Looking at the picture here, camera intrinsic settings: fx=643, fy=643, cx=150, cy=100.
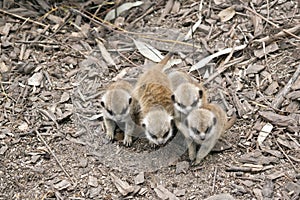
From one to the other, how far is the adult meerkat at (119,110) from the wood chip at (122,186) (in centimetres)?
37

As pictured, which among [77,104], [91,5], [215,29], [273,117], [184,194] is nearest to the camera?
[184,194]

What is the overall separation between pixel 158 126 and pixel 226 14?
5.49ft

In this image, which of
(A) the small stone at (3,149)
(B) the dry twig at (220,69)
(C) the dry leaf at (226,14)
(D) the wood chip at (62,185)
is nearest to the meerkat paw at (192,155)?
(B) the dry twig at (220,69)

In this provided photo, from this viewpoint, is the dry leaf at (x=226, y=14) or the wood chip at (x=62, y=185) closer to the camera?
the wood chip at (x=62, y=185)

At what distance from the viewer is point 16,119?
545 centimetres

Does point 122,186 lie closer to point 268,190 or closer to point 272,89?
point 268,190

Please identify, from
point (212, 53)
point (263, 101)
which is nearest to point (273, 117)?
point (263, 101)

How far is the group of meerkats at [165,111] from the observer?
4.89m

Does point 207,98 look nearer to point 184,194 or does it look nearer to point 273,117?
point 273,117

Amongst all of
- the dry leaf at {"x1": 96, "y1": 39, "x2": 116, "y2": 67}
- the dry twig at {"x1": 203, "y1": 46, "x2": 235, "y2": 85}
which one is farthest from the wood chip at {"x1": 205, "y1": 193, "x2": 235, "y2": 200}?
the dry leaf at {"x1": 96, "y1": 39, "x2": 116, "y2": 67}

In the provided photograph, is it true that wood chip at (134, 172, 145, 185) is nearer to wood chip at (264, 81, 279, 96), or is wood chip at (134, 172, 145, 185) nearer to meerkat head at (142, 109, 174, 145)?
meerkat head at (142, 109, 174, 145)

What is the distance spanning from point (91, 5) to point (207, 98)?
1754 millimetres

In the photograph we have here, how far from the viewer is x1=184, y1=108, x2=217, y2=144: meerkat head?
189 inches

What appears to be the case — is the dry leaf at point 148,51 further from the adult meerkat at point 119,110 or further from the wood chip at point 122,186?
the wood chip at point 122,186
